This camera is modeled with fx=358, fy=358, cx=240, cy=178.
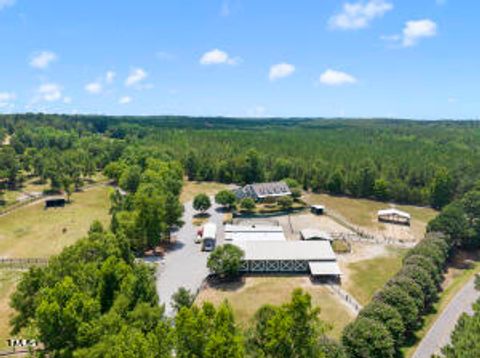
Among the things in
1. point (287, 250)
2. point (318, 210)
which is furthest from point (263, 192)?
point (287, 250)

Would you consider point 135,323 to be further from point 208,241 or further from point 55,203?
point 55,203

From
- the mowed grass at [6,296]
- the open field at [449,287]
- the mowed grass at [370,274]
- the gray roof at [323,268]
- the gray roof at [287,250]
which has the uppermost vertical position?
the gray roof at [287,250]

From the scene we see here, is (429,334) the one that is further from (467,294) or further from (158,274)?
(158,274)

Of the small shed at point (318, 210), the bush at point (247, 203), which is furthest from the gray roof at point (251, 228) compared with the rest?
the small shed at point (318, 210)

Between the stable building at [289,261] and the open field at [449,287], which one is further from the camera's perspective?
the stable building at [289,261]

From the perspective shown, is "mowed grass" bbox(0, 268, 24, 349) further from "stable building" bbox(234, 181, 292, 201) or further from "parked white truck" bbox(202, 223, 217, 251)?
"stable building" bbox(234, 181, 292, 201)

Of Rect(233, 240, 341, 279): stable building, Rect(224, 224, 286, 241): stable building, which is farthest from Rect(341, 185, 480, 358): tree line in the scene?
Rect(224, 224, 286, 241): stable building

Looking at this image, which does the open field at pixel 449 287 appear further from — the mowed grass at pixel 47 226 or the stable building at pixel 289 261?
the mowed grass at pixel 47 226

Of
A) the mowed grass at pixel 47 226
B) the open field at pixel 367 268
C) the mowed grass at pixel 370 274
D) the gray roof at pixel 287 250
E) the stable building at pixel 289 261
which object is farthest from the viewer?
the mowed grass at pixel 47 226
